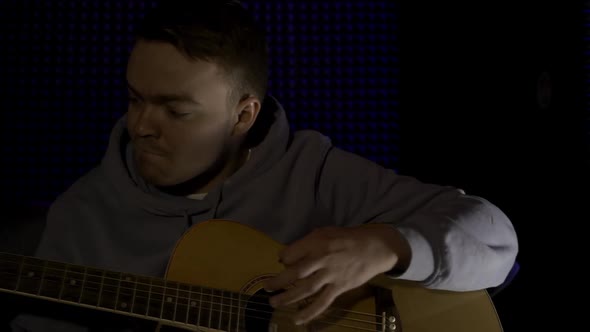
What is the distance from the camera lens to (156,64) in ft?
3.70

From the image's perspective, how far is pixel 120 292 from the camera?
100cm

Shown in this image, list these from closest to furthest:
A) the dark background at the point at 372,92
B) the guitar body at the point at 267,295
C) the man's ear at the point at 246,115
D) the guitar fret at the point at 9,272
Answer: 1. the guitar fret at the point at 9,272
2. the guitar body at the point at 267,295
3. the man's ear at the point at 246,115
4. the dark background at the point at 372,92

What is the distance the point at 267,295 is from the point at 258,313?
1.5 inches

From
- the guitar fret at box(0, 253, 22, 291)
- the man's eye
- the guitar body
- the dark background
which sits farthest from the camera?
the dark background

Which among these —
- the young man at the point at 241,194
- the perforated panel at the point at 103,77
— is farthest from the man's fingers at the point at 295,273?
the perforated panel at the point at 103,77

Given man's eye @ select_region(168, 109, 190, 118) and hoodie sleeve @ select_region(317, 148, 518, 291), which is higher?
man's eye @ select_region(168, 109, 190, 118)

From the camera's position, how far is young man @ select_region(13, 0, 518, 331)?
1066 mm

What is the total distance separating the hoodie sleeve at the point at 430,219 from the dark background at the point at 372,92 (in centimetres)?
45

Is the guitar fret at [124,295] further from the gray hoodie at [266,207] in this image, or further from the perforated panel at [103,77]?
the perforated panel at [103,77]

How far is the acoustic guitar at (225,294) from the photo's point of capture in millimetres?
976

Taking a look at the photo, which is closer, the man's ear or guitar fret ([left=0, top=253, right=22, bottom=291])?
guitar fret ([left=0, top=253, right=22, bottom=291])

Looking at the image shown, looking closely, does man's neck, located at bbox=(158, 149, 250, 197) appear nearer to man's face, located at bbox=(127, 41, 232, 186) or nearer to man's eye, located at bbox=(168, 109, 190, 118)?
man's face, located at bbox=(127, 41, 232, 186)

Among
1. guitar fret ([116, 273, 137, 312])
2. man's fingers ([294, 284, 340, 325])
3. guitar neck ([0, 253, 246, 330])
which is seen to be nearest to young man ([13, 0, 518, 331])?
man's fingers ([294, 284, 340, 325])

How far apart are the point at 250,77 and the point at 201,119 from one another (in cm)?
16
